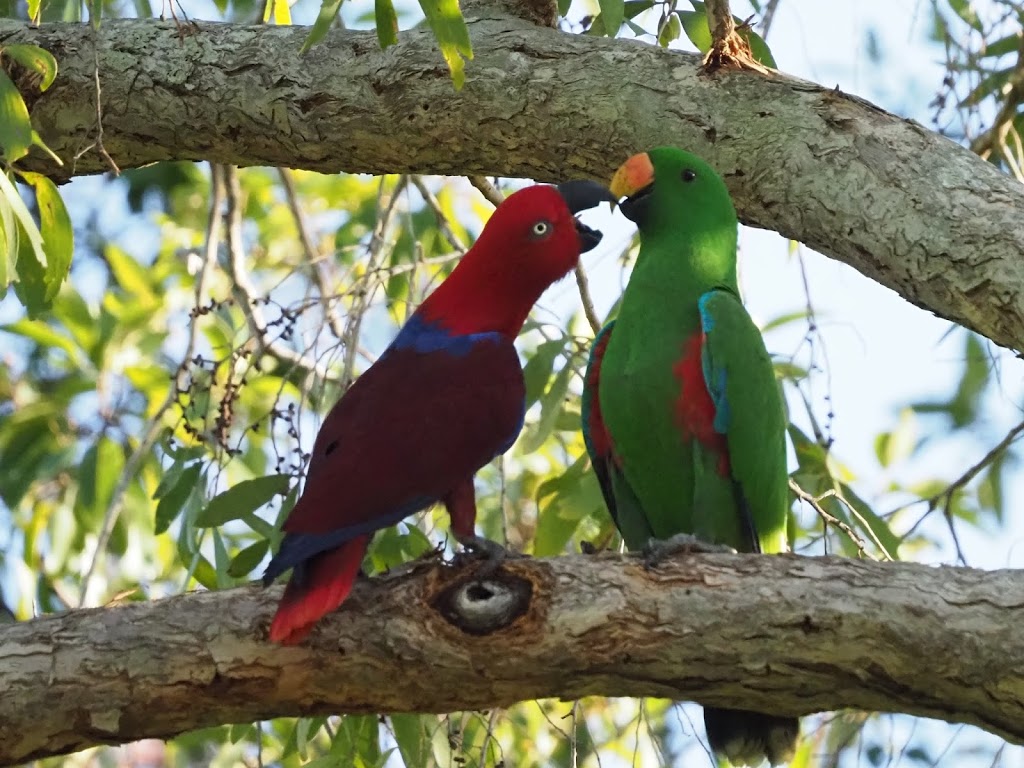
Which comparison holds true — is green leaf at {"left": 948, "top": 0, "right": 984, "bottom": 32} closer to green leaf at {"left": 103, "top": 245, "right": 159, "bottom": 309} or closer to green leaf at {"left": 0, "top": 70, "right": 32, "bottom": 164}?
green leaf at {"left": 0, "top": 70, "right": 32, "bottom": 164}

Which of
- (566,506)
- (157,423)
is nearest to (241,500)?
(157,423)

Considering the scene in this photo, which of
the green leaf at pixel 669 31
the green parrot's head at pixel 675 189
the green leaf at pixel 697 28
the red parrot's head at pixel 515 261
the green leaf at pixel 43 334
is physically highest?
the green leaf at pixel 43 334

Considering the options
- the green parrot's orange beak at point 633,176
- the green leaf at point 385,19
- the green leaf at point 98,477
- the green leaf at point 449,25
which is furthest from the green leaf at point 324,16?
the green leaf at point 98,477

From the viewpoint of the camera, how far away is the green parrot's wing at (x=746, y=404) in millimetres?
2793

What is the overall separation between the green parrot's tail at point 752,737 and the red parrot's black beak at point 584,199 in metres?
0.99

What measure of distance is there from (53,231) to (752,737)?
163 centimetres

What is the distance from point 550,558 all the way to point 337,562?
1.19ft

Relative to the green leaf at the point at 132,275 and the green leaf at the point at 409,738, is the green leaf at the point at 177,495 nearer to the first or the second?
the green leaf at the point at 409,738

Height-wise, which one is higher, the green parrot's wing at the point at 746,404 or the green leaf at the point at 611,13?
the green leaf at the point at 611,13

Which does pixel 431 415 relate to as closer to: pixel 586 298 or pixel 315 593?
pixel 315 593

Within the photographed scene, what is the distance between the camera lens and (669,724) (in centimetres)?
485

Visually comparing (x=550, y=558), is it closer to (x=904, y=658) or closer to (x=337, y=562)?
(x=337, y=562)

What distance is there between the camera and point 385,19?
7.70 ft

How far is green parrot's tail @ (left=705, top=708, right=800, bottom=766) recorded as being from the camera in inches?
103
